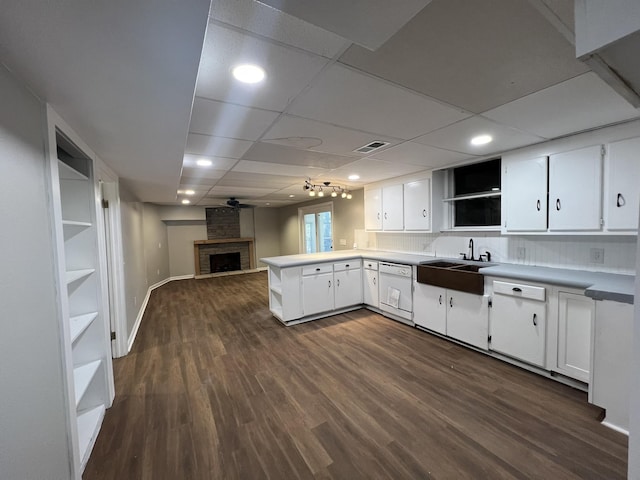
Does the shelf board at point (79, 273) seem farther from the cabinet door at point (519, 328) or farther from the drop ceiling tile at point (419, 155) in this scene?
the cabinet door at point (519, 328)

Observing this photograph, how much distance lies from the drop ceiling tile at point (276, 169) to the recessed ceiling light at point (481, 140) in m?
1.73

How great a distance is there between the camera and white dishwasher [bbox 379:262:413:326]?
3.62 metres

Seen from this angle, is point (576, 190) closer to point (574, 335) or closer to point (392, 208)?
point (574, 335)

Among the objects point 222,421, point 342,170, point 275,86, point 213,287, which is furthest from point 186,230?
point 275,86

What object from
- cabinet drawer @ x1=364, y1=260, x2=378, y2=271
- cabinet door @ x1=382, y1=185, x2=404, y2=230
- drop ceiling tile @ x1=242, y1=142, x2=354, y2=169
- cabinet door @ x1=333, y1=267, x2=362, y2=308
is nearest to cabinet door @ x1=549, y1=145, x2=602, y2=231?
cabinet door @ x1=382, y1=185, x2=404, y2=230

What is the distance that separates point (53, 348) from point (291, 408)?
158 cm

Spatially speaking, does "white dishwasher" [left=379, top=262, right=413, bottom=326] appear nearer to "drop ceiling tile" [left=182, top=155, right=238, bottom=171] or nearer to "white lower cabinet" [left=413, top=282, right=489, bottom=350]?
"white lower cabinet" [left=413, top=282, right=489, bottom=350]

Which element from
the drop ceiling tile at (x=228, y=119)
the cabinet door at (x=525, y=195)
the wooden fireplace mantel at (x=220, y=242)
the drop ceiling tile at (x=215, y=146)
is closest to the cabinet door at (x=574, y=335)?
the cabinet door at (x=525, y=195)

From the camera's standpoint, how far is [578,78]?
1452mm

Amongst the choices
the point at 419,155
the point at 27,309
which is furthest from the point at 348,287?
the point at 27,309

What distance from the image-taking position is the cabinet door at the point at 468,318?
2.80 meters

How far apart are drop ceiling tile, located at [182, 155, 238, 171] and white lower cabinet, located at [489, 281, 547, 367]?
318cm

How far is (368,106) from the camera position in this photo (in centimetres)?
→ 173

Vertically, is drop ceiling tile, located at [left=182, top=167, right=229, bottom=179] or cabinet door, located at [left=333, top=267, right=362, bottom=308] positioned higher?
drop ceiling tile, located at [left=182, top=167, right=229, bottom=179]
